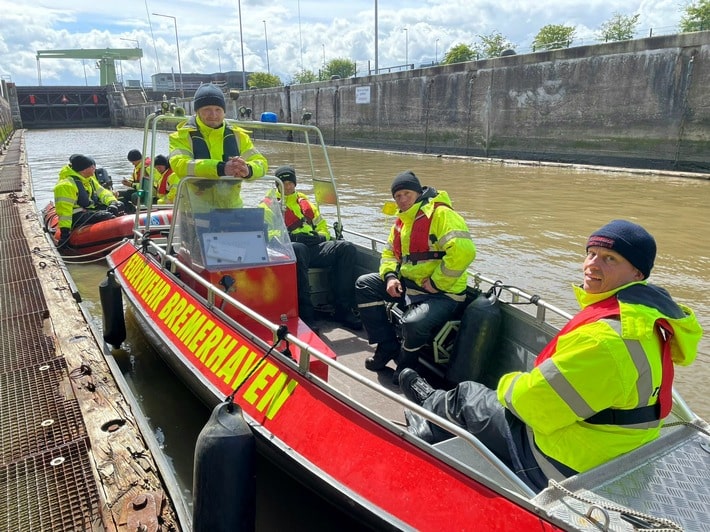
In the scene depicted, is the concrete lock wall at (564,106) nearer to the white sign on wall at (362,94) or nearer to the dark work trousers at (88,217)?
the white sign on wall at (362,94)

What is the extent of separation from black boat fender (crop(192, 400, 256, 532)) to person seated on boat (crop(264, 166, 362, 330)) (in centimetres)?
228

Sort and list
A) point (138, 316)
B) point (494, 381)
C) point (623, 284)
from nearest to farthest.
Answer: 1. point (623, 284)
2. point (494, 381)
3. point (138, 316)

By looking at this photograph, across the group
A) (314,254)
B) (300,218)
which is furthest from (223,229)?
(300,218)

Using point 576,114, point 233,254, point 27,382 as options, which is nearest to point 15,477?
point 27,382

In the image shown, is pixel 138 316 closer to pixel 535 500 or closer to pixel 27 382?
pixel 27 382

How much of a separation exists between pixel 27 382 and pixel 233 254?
1653mm

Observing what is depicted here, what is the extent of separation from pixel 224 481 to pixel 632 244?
1844 mm

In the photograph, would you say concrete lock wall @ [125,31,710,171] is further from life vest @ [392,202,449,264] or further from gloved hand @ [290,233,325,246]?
life vest @ [392,202,449,264]

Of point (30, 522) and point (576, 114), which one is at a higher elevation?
point (576, 114)

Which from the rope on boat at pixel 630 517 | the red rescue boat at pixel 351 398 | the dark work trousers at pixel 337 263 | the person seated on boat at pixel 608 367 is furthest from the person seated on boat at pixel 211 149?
the rope on boat at pixel 630 517

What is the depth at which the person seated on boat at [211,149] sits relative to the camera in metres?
3.69

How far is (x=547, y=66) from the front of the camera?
59.8 feet

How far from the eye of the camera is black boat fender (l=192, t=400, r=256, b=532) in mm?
2178

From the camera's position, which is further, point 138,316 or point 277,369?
point 138,316
